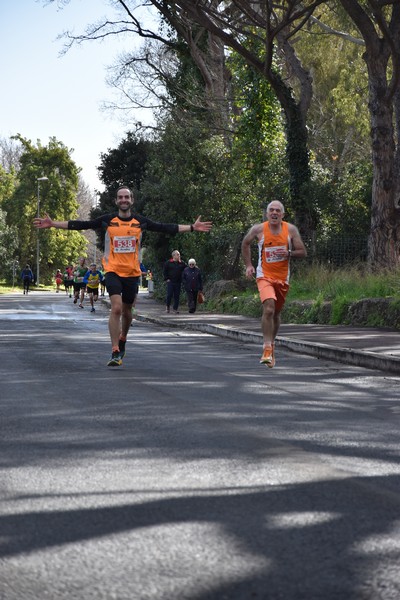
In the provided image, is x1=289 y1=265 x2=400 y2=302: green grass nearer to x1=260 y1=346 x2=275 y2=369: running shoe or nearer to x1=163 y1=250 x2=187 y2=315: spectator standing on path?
x1=163 y1=250 x2=187 y2=315: spectator standing on path

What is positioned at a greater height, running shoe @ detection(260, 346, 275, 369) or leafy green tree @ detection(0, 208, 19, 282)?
leafy green tree @ detection(0, 208, 19, 282)

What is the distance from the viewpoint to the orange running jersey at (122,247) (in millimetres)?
12633

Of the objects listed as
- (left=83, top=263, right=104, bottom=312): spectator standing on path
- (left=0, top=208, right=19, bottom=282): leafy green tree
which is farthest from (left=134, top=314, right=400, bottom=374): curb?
(left=0, top=208, right=19, bottom=282): leafy green tree

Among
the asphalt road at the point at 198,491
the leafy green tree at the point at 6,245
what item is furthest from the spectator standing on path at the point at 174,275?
the leafy green tree at the point at 6,245

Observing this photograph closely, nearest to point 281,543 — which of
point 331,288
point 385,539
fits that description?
point 385,539

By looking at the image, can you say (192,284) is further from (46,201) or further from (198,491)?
(46,201)

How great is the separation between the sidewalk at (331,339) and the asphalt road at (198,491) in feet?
9.07

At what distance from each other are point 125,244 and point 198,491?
779 cm

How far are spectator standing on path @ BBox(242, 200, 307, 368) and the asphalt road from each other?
2212 millimetres

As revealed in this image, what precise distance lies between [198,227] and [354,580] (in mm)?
9426

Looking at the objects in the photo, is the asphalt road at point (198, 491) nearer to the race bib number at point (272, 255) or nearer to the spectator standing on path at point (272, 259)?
the spectator standing on path at point (272, 259)

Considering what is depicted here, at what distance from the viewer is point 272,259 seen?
13.0 m

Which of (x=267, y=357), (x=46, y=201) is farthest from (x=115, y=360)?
(x=46, y=201)

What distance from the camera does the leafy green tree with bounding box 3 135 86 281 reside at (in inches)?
3770
